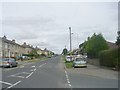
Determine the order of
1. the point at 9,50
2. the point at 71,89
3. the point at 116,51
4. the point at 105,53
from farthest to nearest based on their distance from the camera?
the point at 9,50, the point at 105,53, the point at 116,51, the point at 71,89

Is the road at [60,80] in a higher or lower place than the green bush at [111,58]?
lower

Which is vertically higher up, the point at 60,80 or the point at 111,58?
the point at 111,58

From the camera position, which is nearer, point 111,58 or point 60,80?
point 60,80

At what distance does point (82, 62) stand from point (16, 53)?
298ft

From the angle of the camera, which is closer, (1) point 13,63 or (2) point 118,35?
(2) point 118,35

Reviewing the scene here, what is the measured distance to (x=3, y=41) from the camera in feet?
343

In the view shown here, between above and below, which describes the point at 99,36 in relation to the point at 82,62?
above

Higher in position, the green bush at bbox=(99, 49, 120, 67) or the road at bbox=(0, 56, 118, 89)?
the green bush at bbox=(99, 49, 120, 67)

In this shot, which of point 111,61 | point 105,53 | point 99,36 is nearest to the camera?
point 111,61

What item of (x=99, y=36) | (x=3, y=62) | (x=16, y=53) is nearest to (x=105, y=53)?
(x=99, y=36)

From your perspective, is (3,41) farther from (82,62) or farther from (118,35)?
(118,35)

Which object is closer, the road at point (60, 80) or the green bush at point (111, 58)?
the road at point (60, 80)

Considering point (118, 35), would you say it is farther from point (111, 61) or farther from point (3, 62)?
point (3, 62)

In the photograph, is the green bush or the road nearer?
the road
